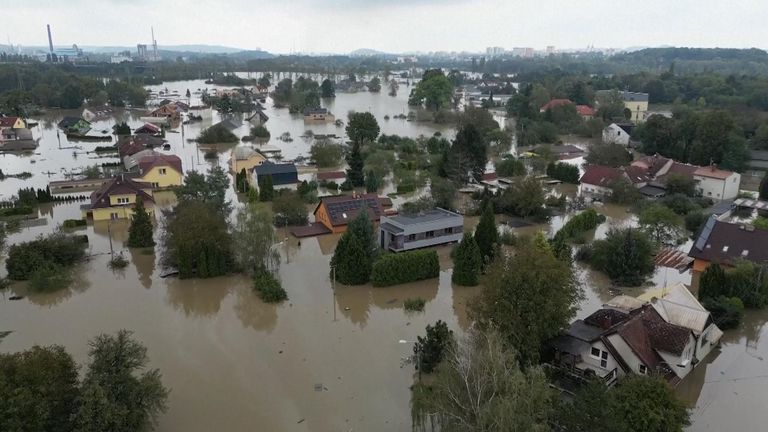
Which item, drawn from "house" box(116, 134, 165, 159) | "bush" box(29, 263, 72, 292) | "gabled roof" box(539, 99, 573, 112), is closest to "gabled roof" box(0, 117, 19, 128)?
"house" box(116, 134, 165, 159)

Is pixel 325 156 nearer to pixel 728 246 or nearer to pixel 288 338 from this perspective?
pixel 288 338

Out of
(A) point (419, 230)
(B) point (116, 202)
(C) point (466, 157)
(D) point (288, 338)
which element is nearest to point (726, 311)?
(A) point (419, 230)

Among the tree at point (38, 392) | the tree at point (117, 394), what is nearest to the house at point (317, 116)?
the tree at point (117, 394)

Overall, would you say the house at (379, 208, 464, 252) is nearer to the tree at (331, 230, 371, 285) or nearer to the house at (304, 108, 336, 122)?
the tree at (331, 230, 371, 285)

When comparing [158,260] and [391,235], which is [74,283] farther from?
[391,235]

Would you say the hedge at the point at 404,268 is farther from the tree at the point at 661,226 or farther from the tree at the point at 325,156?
the tree at the point at 325,156

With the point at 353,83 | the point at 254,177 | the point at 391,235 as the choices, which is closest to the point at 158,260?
the point at 391,235
